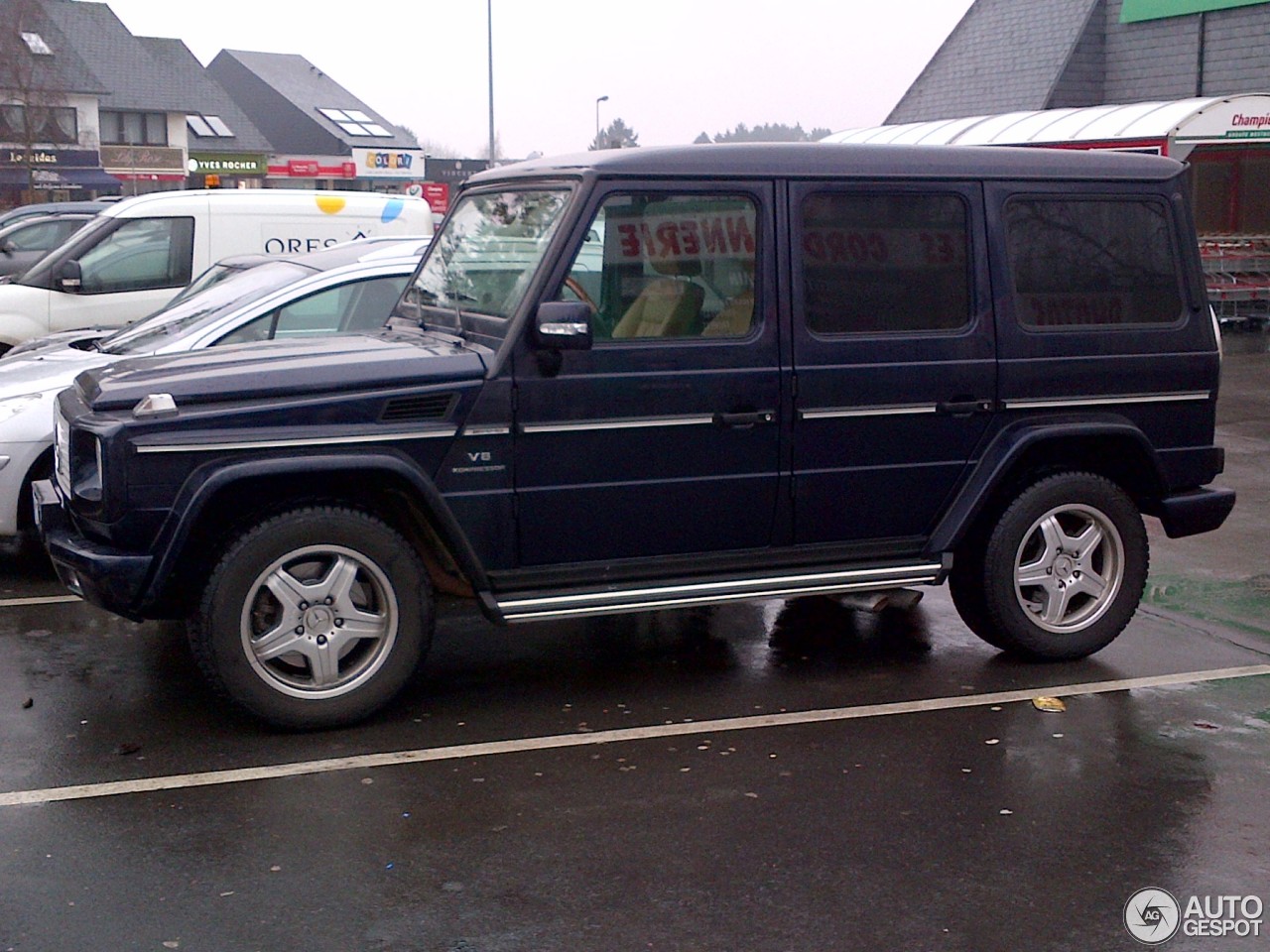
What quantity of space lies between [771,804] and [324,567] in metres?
1.82

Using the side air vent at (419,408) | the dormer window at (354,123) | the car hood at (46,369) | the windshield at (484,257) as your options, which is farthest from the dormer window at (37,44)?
the side air vent at (419,408)

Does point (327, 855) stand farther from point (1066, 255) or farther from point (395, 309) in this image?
point (1066, 255)

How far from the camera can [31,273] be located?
38.9 ft

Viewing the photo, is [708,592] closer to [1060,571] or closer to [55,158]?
[1060,571]

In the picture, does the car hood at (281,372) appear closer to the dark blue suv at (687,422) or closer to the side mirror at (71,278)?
the dark blue suv at (687,422)

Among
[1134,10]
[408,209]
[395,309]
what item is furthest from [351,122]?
[395,309]

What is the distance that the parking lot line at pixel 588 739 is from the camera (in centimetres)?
482

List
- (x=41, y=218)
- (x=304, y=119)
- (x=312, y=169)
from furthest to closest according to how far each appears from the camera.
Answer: (x=304, y=119)
(x=312, y=169)
(x=41, y=218)

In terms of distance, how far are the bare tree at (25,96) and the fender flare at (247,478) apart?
147ft

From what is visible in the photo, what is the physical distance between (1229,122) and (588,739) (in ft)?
65.5

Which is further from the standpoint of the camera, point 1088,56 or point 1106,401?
point 1088,56

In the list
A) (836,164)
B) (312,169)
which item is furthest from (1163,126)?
(312,169)

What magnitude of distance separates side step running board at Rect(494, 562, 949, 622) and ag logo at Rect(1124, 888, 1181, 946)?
1985 mm

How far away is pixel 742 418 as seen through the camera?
5656 millimetres
